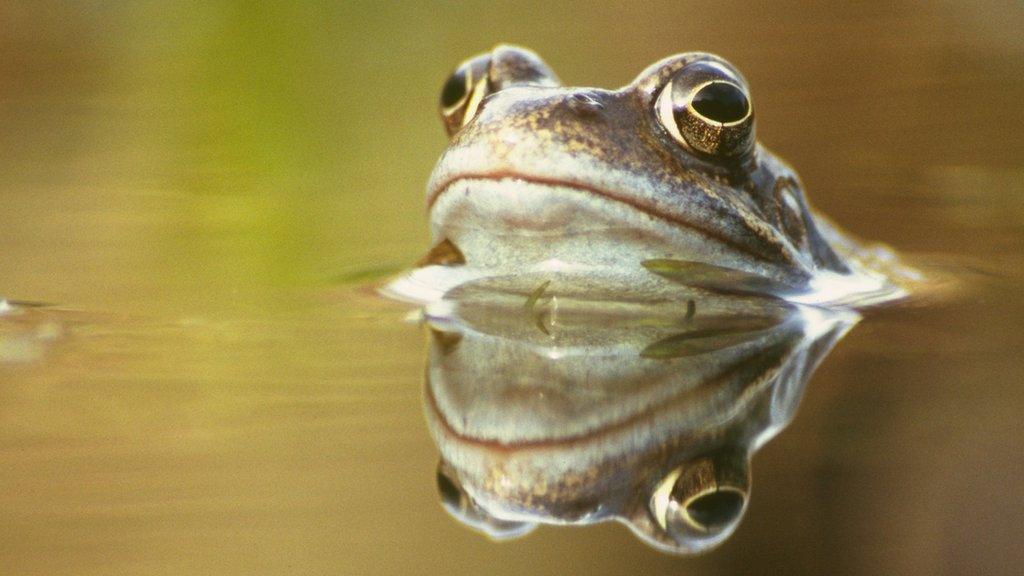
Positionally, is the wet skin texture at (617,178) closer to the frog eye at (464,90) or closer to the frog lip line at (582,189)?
the frog lip line at (582,189)

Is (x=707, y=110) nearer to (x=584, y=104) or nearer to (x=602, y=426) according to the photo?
(x=584, y=104)

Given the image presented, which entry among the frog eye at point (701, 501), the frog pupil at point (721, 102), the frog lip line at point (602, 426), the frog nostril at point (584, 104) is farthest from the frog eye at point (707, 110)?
the frog eye at point (701, 501)

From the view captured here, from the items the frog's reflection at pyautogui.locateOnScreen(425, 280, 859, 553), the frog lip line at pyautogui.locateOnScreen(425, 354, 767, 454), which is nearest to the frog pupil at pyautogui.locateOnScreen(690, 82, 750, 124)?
the frog's reflection at pyautogui.locateOnScreen(425, 280, 859, 553)

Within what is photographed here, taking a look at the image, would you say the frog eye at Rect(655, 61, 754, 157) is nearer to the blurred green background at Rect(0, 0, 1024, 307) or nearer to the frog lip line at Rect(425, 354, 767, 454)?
the frog lip line at Rect(425, 354, 767, 454)

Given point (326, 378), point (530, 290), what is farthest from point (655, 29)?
point (326, 378)

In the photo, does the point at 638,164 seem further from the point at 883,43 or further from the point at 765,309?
the point at 883,43

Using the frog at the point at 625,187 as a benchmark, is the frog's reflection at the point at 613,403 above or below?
below
